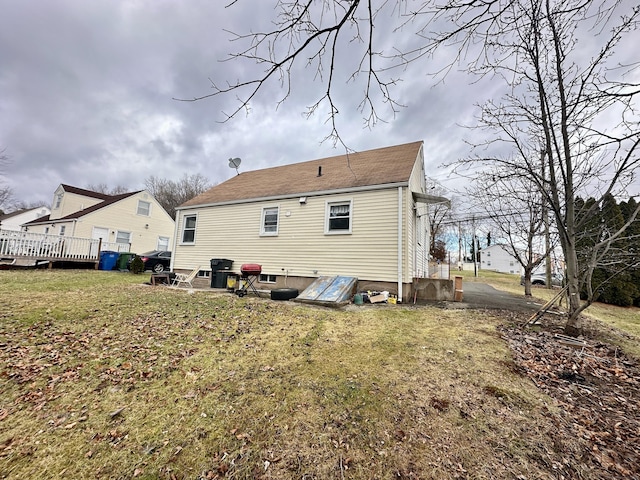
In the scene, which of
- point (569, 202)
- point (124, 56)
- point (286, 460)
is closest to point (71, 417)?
point (286, 460)

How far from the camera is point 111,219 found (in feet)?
69.7

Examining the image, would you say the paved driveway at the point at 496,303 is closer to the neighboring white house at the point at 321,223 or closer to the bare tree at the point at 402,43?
the neighboring white house at the point at 321,223

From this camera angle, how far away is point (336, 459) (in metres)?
2.07

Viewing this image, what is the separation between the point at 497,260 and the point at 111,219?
2418 inches

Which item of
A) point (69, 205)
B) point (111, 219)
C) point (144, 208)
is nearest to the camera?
point (111, 219)

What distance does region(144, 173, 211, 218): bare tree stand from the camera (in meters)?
36.4

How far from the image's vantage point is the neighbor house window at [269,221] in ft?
35.6

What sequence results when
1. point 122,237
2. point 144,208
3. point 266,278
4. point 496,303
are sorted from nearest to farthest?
point 496,303
point 266,278
point 122,237
point 144,208

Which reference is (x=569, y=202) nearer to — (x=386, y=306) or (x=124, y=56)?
(x=386, y=306)

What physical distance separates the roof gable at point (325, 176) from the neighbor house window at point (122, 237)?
13.3 metres

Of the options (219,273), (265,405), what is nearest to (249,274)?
(219,273)

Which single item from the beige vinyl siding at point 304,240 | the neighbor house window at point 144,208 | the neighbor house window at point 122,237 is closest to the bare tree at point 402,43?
the beige vinyl siding at point 304,240

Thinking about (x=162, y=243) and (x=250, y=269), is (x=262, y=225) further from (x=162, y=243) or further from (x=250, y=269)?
(x=162, y=243)

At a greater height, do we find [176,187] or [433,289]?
[176,187]
